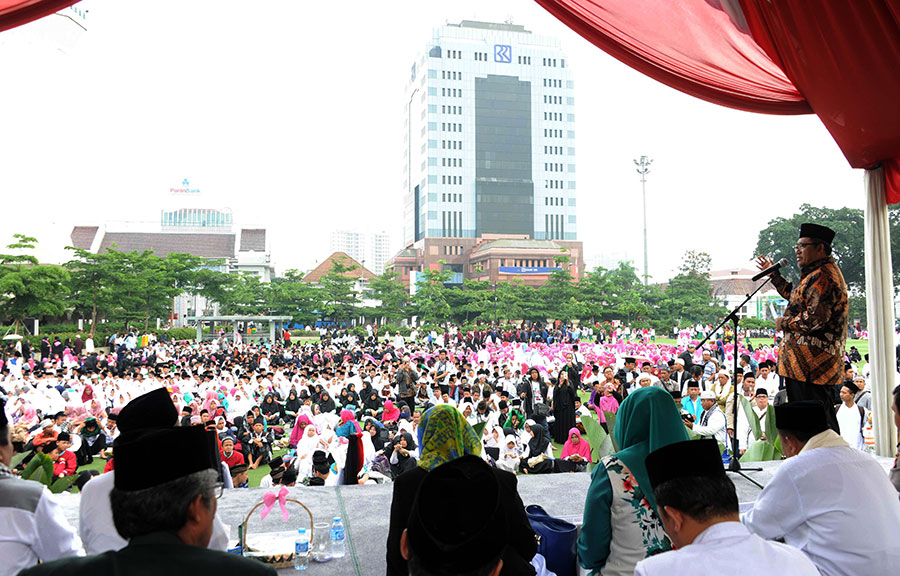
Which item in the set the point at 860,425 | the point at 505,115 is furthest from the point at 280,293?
the point at 505,115

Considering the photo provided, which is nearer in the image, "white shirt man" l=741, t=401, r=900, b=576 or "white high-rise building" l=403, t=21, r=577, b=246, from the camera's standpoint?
"white shirt man" l=741, t=401, r=900, b=576

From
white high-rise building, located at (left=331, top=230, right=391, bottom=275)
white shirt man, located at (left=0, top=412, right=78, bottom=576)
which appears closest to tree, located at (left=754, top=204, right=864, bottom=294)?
white shirt man, located at (left=0, top=412, right=78, bottom=576)

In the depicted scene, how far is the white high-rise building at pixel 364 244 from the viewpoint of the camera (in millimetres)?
127375

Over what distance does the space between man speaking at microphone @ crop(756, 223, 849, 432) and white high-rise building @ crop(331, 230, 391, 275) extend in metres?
125

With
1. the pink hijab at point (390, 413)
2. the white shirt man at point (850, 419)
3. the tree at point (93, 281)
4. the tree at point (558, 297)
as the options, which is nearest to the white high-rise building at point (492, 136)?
the tree at point (558, 297)

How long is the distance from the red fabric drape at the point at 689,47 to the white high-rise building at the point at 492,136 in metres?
47.5

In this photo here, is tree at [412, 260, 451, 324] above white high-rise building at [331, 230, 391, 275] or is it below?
below

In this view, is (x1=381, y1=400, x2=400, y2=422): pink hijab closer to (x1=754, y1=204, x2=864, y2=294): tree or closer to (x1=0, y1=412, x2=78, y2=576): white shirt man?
(x1=0, y1=412, x2=78, y2=576): white shirt man

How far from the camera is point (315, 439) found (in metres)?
5.93

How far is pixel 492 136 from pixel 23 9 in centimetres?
5332

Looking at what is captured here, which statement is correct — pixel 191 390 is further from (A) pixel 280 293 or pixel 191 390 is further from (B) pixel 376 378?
(A) pixel 280 293

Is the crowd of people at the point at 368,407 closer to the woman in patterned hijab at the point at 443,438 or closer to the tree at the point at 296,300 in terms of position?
the woman in patterned hijab at the point at 443,438

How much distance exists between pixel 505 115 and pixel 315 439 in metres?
52.2

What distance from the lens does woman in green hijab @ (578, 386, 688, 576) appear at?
5.62 ft
